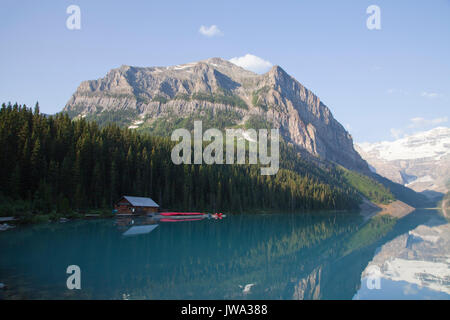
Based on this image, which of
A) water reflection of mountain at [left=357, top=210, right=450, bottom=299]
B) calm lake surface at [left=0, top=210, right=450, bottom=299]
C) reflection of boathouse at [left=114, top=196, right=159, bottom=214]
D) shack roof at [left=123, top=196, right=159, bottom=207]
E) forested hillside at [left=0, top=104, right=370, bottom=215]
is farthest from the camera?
shack roof at [left=123, top=196, right=159, bottom=207]

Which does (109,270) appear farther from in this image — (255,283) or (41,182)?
(41,182)

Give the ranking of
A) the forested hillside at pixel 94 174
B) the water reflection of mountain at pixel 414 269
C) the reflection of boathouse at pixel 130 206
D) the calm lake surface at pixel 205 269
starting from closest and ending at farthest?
the calm lake surface at pixel 205 269, the water reflection of mountain at pixel 414 269, the forested hillside at pixel 94 174, the reflection of boathouse at pixel 130 206

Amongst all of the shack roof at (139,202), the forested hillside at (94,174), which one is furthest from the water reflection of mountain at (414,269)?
the shack roof at (139,202)

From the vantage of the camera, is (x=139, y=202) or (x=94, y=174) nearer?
(x=94, y=174)

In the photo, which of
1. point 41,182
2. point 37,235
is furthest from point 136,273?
point 41,182

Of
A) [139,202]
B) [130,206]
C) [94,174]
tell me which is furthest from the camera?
[139,202]

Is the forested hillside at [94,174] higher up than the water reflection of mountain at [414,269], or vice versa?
the forested hillside at [94,174]

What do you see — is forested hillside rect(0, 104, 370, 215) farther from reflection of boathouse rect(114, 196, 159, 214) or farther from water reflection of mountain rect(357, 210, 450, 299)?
water reflection of mountain rect(357, 210, 450, 299)

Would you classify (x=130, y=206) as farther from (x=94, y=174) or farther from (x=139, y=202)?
(x=94, y=174)

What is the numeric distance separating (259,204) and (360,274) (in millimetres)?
96890

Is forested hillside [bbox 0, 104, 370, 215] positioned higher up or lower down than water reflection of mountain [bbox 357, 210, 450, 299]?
higher up

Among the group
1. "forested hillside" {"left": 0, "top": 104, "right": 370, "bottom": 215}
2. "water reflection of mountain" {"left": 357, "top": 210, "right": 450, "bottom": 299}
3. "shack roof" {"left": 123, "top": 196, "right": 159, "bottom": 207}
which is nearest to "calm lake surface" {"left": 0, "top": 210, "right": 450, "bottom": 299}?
"water reflection of mountain" {"left": 357, "top": 210, "right": 450, "bottom": 299}

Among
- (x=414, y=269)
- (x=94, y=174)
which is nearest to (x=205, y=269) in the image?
(x=414, y=269)

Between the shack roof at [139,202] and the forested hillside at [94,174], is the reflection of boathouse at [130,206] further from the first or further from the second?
the forested hillside at [94,174]
